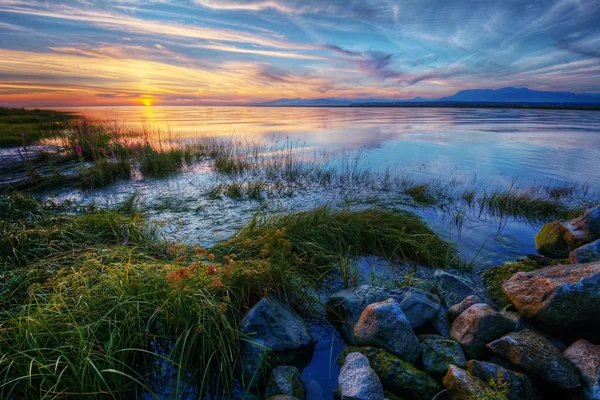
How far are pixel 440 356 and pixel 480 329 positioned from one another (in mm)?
634

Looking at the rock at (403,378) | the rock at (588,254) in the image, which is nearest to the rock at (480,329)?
the rock at (403,378)

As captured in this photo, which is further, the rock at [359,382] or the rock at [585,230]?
the rock at [585,230]

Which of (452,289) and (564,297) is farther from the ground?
(564,297)

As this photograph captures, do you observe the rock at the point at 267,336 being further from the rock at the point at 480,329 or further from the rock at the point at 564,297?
the rock at the point at 564,297

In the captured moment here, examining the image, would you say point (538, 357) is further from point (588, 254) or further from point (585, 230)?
point (585, 230)

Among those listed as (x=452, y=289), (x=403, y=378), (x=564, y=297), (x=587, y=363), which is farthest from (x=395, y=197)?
(x=403, y=378)

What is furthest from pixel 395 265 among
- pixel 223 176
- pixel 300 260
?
pixel 223 176

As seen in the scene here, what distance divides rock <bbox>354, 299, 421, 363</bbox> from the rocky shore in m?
0.01

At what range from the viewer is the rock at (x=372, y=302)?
4.02 m

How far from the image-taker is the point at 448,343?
3.49 m

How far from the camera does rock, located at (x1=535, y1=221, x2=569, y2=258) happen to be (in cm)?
639

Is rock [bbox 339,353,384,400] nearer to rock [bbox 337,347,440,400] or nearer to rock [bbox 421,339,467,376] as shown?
rock [bbox 337,347,440,400]

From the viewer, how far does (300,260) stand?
5223mm

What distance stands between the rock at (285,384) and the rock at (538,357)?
2.25 meters
